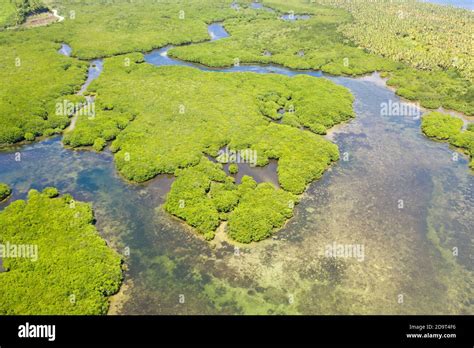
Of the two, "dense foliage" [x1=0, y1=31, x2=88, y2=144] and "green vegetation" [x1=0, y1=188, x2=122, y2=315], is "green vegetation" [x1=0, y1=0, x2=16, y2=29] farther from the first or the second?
"green vegetation" [x1=0, y1=188, x2=122, y2=315]

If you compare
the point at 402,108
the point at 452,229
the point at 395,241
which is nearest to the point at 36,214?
the point at 395,241

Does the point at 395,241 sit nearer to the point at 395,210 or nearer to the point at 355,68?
the point at 395,210

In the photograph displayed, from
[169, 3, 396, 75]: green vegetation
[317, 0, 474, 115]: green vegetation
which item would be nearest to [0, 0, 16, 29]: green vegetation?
[169, 3, 396, 75]: green vegetation

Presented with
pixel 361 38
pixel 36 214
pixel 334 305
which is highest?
pixel 361 38

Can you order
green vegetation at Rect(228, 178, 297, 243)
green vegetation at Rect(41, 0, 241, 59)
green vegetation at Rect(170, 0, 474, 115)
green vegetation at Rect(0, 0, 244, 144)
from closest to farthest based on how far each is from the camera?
1. green vegetation at Rect(228, 178, 297, 243)
2. green vegetation at Rect(0, 0, 244, 144)
3. green vegetation at Rect(170, 0, 474, 115)
4. green vegetation at Rect(41, 0, 241, 59)

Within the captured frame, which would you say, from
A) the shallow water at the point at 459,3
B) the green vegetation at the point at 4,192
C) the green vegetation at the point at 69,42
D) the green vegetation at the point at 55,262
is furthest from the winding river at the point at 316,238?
the shallow water at the point at 459,3

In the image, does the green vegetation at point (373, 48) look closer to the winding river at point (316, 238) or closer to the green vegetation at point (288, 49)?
the green vegetation at point (288, 49)

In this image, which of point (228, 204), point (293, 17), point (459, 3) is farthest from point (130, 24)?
point (459, 3)
